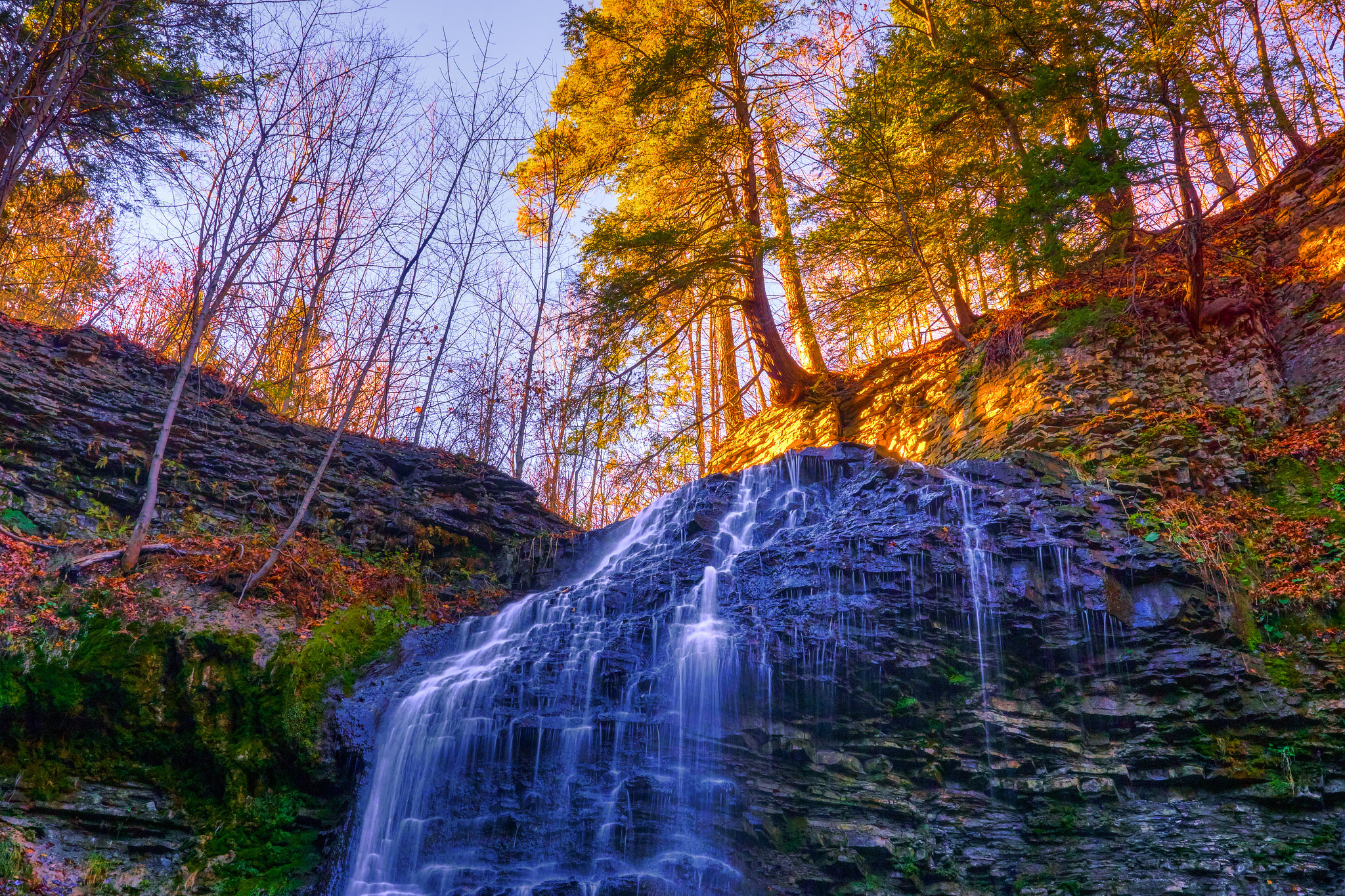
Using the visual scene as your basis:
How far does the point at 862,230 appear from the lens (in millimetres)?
10297

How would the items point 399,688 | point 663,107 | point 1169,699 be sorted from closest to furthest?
1. point 1169,699
2. point 399,688
3. point 663,107

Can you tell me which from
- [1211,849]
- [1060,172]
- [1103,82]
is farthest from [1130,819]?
[1103,82]

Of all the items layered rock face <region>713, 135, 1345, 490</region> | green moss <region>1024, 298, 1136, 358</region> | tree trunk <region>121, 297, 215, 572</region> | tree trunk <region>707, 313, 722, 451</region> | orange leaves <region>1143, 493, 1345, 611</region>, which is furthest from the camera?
tree trunk <region>707, 313, 722, 451</region>

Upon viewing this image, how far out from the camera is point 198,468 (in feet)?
29.2

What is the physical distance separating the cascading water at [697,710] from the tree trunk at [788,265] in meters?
5.33

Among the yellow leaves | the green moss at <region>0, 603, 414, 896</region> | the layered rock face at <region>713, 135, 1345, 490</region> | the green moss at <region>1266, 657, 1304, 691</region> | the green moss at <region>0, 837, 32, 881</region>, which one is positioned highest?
the yellow leaves

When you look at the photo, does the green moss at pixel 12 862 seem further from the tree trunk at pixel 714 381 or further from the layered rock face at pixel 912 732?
the tree trunk at pixel 714 381

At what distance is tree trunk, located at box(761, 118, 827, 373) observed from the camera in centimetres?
1148

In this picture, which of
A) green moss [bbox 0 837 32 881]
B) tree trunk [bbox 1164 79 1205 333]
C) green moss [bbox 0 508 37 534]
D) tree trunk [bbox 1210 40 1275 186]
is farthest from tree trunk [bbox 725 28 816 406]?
green moss [bbox 0 837 32 881]

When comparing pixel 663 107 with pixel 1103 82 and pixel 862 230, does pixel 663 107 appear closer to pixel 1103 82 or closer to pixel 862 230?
pixel 862 230

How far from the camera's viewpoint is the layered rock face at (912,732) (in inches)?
194

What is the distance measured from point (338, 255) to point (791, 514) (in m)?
6.67

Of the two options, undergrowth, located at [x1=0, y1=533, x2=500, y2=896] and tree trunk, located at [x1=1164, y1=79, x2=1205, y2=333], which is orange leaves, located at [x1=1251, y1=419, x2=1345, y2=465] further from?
undergrowth, located at [x1=0, y1=533, x2=500, y2=896]

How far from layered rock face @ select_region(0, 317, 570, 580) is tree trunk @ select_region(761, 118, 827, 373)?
18.2 ft
